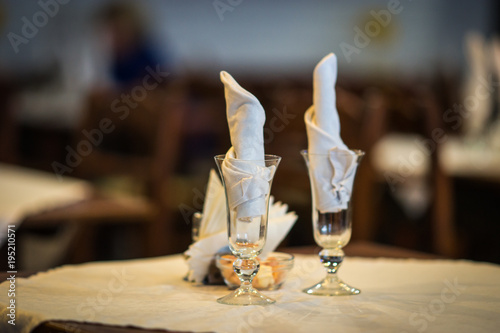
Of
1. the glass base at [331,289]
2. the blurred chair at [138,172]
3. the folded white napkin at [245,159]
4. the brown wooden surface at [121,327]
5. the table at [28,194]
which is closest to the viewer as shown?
the brown wooden surface at [121,327]

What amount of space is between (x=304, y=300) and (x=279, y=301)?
4cm

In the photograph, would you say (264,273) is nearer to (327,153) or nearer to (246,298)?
(246,298)

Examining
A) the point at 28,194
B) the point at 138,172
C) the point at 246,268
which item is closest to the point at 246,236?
the point at 246,268

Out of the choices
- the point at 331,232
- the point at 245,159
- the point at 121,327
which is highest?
the point at 245,159

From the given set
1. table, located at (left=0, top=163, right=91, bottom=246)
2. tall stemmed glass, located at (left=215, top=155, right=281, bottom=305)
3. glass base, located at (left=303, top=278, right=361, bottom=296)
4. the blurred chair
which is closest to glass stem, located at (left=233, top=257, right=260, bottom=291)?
tall stemmed glass, located at (left=215, top=155, right=281, bottom=305)

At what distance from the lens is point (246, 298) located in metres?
1.02

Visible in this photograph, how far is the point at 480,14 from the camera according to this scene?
931 centimetres

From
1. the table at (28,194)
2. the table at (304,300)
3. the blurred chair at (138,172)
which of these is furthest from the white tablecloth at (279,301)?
the blurred chair at (138,172)

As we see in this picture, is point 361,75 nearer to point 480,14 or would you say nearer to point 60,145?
point 480,14

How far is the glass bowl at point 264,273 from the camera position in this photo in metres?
1.11

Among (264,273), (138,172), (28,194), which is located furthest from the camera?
(138,172)

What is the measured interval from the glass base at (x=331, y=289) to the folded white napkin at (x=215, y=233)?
11 centimetres

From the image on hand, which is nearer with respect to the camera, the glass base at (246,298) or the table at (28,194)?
the glass base at (246,298)

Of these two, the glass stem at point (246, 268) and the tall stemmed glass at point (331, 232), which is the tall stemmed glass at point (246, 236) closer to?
the glass stem at point (246, 268)
